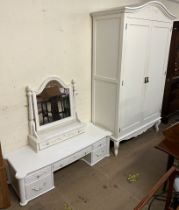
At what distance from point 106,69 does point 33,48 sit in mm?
944

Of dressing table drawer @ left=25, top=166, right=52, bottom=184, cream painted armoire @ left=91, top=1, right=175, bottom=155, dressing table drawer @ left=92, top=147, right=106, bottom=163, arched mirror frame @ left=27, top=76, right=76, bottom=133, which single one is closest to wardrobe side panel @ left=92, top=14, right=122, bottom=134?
cream painted armoire @ left=91, top=1, right=175, bottom=155

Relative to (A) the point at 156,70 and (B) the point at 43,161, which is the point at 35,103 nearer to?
(B) the point at 43,161

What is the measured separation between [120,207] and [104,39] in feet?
6.21

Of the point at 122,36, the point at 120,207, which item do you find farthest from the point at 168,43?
the point at 120,207

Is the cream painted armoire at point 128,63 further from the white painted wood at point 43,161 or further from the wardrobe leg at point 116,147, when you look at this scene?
the white painted wood at point 43,161

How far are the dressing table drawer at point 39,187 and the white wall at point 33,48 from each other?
19.3 inches

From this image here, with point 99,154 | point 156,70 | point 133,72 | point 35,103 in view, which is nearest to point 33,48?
point 35,103

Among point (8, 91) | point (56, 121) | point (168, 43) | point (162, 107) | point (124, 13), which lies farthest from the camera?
point (162, 107)

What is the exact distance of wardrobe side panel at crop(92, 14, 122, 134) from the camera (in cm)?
234

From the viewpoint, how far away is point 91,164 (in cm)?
249

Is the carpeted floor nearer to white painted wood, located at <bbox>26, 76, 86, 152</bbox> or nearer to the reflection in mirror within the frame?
white painted wood, located at <bbox>26, 76, 86, 152</bbox>

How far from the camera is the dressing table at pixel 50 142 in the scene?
193 cm

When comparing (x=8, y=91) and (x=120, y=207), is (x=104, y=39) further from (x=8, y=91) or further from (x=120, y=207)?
(x=120, y=207)

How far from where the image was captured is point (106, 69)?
2527 millimetres
